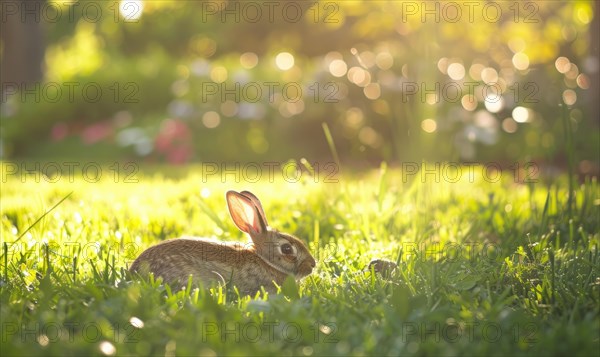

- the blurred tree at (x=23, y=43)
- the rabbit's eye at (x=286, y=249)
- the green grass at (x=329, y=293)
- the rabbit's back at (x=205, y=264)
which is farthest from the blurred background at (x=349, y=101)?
the rabbit's back at (x=205, y=264)

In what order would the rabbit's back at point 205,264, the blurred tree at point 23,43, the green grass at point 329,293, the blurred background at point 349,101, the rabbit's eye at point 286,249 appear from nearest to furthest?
the green grass at point 329,293, the rabbit's back at point 205,264, the rabbit's eye at point 286,249, the blurred background at point 349,101, the blurred tree at point 23,43

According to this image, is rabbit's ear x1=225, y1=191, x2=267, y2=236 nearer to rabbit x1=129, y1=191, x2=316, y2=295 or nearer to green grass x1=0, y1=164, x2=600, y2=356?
rabbit x1=129, y1=191, x2=316, y2=295

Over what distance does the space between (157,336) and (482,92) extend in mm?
9363

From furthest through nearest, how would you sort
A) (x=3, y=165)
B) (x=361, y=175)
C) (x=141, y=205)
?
(x=3, y=165) < (x=361, y=175) < (x=141, y=205)

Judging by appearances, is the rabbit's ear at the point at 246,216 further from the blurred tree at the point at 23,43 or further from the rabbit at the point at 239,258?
the blurred tree at the point at 23,43

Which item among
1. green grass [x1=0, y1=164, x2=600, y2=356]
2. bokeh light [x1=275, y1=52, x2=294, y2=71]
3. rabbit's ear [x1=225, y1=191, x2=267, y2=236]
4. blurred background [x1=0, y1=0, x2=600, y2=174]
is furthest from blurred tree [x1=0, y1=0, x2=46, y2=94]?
rabbit's ear [x1=225, y1=191, x2=267, y2=236]

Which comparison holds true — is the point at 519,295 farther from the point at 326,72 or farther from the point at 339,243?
the point at 326,72

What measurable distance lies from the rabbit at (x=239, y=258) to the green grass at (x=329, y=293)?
136 millimetres

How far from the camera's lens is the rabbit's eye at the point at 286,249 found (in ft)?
13.3

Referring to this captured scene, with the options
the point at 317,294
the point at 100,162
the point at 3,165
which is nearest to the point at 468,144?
the point at 100,162

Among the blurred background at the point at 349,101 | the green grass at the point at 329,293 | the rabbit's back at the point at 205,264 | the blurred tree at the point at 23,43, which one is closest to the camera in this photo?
the green grass at the point at 329,293

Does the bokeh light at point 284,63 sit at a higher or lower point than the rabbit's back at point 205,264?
higher

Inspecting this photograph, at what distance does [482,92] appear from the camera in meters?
11.3

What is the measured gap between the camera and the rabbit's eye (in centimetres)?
404
